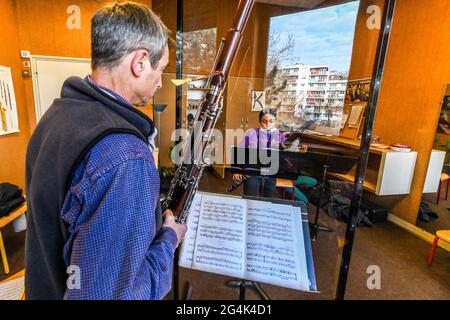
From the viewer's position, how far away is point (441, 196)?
252 cm

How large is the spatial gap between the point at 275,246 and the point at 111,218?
0.72 meters

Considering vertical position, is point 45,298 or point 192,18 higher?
point 192,18

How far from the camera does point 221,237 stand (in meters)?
1.04

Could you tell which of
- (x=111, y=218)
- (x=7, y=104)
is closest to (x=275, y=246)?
(x=111, y=218)

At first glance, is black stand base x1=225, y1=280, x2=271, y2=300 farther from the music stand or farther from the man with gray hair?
the man with gray hair

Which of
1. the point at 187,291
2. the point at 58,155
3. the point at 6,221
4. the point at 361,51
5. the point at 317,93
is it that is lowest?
the point at 187,291

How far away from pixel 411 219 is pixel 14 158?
16.2ft

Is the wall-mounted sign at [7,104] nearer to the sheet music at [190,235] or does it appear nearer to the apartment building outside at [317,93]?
the sheet music at [190,235]

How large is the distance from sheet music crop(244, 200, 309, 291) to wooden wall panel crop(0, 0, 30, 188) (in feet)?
10.7

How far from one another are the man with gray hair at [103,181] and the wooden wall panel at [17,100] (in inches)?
121

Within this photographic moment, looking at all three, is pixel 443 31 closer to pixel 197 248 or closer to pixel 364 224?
pixel 364 224

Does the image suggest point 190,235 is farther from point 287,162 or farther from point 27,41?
point 27,41

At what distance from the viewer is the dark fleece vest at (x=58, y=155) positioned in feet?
1.67
